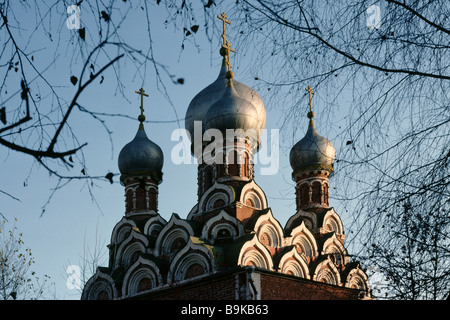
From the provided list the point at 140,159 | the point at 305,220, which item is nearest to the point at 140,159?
the point at 140,159

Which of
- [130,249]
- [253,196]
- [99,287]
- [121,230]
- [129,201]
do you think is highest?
[129,201]

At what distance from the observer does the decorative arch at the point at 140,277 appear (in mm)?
16938

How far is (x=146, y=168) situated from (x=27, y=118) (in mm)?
17282

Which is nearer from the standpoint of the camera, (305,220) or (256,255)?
(256,255)

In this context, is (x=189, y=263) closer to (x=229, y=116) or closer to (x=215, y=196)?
(x=215, y=196)

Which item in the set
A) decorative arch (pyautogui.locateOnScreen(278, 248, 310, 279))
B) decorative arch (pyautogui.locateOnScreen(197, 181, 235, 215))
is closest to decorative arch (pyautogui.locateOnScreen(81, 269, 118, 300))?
decorative arch (pyautogui.locateOnScreen(197, 181, 235, 215))

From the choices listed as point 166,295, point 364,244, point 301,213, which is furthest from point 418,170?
point 301,213

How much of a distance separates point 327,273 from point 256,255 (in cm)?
327

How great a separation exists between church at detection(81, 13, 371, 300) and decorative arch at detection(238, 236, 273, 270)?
0.02 metres

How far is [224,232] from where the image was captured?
16844mm

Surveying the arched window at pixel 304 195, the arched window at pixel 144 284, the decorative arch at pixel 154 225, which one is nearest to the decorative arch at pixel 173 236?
the arched window at pixel 144 284

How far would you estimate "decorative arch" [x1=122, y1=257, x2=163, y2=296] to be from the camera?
16.9 m

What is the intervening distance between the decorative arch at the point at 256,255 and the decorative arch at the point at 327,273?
215cm
